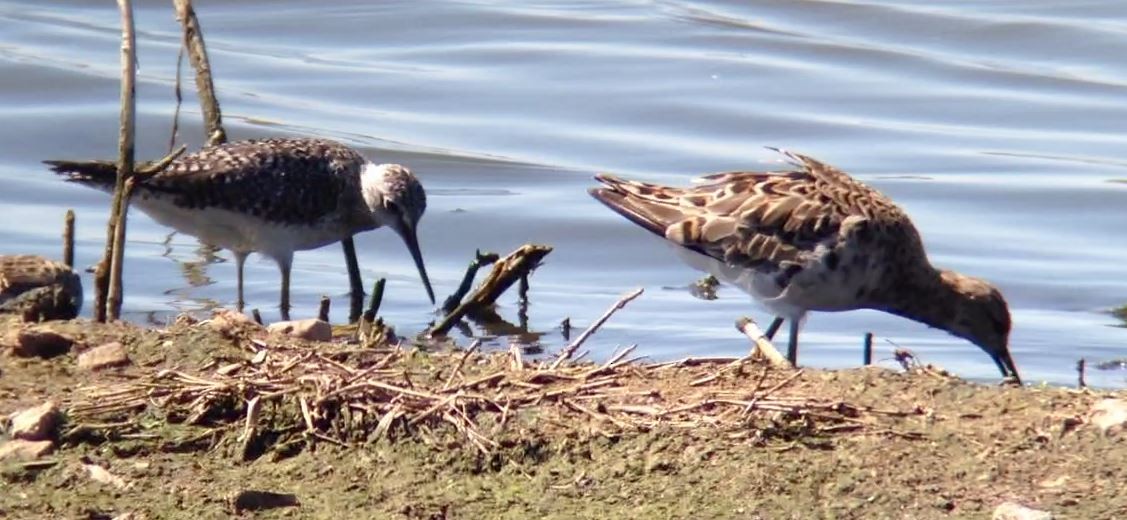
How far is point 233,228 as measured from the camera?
9.84 m

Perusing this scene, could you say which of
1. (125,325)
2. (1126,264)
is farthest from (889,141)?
(125,325)

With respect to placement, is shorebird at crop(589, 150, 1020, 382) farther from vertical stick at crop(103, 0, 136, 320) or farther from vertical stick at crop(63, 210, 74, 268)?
vertical stick at crop(63, 210, 74, 268)

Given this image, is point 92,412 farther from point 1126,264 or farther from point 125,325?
point 1126,264

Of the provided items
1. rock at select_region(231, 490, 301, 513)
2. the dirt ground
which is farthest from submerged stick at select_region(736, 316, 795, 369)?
rock at select_region(231, 490, 301, 513)

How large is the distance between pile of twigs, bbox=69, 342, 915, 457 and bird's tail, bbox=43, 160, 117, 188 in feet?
11.4

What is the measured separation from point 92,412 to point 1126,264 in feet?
23.2

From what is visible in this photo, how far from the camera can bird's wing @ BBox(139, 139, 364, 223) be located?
9594 mm

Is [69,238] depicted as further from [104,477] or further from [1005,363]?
[1005,363]

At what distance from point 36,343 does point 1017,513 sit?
3.30 m

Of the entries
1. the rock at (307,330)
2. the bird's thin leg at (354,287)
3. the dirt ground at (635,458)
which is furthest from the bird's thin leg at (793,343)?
the bird's thin leg at (354,287)

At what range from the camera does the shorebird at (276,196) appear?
9609mm

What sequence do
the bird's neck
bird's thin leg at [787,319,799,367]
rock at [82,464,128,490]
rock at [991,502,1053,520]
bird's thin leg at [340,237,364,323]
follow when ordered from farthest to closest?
bird's thin leg at [340,237,364,323]
the bird's neck
bird's thin leg at [787,319,799,367]
rock at [82,464,128,490]
rock at [991,502,1053,520]

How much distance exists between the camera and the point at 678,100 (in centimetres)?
1521

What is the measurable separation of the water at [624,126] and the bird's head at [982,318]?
1.61 ft
